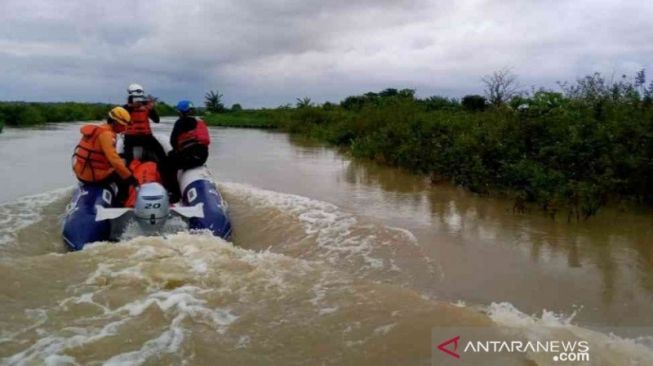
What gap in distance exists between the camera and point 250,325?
13.3 feet

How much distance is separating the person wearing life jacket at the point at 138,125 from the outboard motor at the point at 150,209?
2266 mm

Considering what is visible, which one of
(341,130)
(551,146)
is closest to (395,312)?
(551,146)

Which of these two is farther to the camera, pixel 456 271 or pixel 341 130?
pixel 341 130

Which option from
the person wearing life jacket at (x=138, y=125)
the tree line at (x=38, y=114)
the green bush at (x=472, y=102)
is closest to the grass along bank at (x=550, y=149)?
the person wearing life jacket at (x=138, y=125)

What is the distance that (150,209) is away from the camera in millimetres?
5938

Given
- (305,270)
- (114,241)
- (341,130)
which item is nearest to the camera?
(305,270)

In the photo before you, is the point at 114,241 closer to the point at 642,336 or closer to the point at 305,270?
the point at 305,270

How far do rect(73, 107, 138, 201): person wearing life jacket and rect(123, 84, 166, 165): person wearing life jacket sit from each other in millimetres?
1363

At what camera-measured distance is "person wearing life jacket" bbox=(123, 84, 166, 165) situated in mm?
8172

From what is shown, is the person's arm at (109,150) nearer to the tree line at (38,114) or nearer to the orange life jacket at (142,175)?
the orange life jacket at (142,175)

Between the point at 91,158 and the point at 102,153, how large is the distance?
13cm

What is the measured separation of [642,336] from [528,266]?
5.36 ft

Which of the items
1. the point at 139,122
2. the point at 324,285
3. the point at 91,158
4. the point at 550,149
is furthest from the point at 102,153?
the point at 550,149

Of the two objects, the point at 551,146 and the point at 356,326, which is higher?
the point at 551,146
